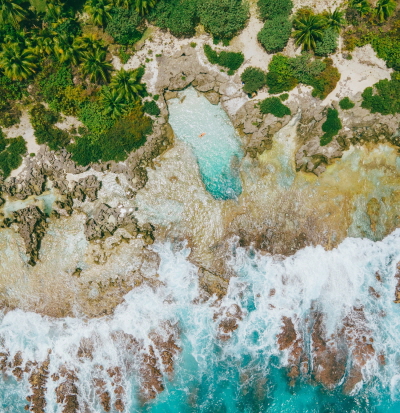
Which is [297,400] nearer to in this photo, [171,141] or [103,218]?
[103,218]

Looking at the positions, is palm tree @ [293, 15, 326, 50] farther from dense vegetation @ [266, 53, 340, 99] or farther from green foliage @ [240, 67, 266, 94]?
green foliage @ [240, 67, 266, 94]

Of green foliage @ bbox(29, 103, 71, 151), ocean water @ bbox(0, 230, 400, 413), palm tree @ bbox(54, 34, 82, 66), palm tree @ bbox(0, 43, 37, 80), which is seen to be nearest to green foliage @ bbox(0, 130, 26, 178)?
green foliage @ bbox(29, 103, 71, 151)

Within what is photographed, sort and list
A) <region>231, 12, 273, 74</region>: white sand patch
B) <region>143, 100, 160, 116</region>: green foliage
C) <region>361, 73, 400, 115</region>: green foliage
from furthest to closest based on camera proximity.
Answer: <region>231, 12, 273, 74</region>: white sand patch < <region>143, 100, 160, 116</region>: green foliage < <region>361, 73, 400, 115</region>: green foliage

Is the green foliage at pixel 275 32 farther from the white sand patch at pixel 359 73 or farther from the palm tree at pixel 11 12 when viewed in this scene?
the palm tree at pixel 11 12

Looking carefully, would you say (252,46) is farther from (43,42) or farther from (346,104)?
(43,42)

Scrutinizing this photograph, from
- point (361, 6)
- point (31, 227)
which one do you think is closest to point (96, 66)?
point (31, 227)
